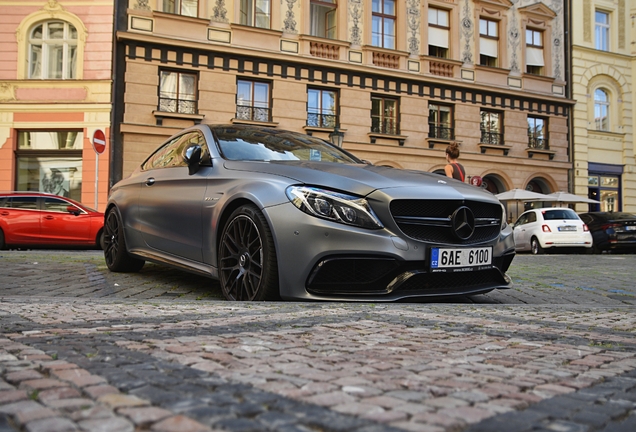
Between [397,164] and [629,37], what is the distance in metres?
13.5

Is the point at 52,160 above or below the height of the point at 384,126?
below

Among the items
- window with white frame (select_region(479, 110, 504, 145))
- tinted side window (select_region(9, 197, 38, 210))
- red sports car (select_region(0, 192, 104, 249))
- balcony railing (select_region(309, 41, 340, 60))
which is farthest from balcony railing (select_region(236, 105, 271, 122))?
window with white frame (select_region(479, 110, 504, 145))

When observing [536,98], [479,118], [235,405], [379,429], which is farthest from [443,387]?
[536,98]

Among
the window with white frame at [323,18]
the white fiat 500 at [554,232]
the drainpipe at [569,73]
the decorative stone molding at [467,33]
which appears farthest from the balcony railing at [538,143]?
the window with white frame at [323,18]

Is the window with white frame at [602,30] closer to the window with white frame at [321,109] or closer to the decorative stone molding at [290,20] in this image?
the window with white frame at [321,109]

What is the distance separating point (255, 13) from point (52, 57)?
6.48m

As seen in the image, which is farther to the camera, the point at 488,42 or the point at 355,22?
the point at 488,42

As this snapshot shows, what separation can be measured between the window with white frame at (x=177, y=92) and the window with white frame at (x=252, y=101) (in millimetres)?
1471

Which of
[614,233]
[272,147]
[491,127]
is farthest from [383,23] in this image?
[272,147]

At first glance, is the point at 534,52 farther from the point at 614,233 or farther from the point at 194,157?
the point at 194,157

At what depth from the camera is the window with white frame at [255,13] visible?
20000 mm

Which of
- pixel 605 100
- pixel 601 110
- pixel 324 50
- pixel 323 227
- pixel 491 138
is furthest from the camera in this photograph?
pixel 605 100

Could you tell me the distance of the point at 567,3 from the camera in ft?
86.0

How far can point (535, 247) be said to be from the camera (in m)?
17.0
